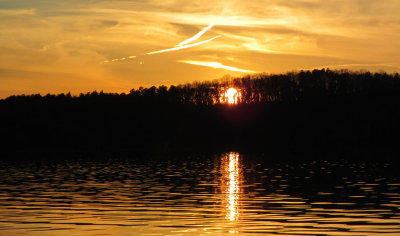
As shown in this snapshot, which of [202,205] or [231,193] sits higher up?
[202,205]

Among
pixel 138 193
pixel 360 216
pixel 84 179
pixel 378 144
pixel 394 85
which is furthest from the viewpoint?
pixel 394 85

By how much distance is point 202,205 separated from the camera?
3703cm

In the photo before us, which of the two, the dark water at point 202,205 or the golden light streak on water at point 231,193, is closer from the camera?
the dark water at point 202,205

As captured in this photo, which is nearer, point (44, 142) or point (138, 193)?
point (138, 193)

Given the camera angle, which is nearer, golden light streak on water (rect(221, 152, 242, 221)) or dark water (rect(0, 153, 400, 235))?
dark water (rect(0, 153, 400, 235))

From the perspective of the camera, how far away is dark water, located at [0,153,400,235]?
89.4ft

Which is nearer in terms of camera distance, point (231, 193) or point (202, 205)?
point (202, 205)

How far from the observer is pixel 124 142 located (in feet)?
630

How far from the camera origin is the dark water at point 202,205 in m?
27.2

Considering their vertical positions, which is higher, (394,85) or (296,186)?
(394,85)

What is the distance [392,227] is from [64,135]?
166920 millimetres

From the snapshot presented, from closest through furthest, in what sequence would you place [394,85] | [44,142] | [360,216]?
[360,216] < [44,142] < [394,85]

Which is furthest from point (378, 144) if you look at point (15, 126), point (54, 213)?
point (54, 213)

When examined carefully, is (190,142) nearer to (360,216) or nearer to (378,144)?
(378,144)
